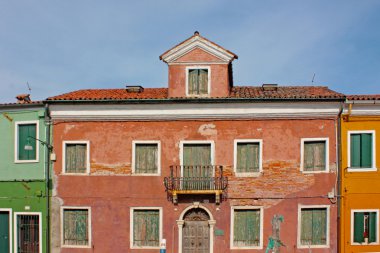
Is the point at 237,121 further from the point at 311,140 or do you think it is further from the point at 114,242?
the point at 114,242

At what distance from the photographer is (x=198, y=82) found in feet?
56.5

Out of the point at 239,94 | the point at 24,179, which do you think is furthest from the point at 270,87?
the point at 24,179

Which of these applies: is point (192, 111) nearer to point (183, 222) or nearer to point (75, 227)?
point (183, 222)

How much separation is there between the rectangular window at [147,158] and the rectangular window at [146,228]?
1644 mm

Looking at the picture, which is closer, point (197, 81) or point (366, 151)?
point (366, 151)

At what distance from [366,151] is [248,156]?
4733 mm

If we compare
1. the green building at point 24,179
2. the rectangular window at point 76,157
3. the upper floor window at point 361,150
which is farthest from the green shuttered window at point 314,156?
the green building at point 24,179

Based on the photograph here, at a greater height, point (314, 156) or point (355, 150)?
point (355, 150)

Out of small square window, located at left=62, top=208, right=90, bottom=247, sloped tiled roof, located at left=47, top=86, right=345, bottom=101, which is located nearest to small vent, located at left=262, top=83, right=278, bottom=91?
sloped tiled roof, located at left=47, top=86, right=345, bottom=101

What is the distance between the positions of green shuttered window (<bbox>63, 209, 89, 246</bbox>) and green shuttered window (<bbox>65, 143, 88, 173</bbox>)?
5.64ft

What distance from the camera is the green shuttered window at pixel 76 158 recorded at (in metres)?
17.1

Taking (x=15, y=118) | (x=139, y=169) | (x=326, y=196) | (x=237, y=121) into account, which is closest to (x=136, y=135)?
(x=139, y=169)

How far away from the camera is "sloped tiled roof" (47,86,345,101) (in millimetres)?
16484

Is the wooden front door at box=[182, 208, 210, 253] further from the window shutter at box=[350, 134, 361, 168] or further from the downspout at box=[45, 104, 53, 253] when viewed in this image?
the window shutter at box=[350, 134, 361, 168]
